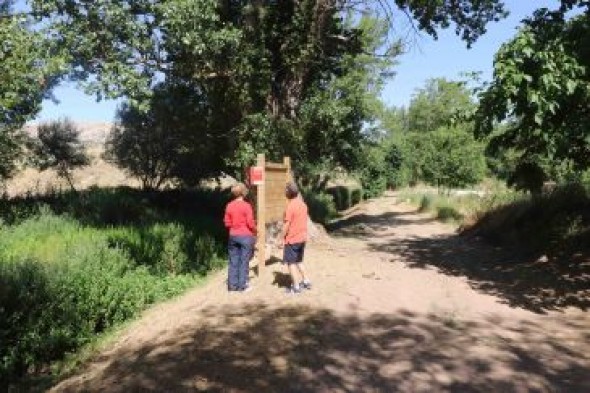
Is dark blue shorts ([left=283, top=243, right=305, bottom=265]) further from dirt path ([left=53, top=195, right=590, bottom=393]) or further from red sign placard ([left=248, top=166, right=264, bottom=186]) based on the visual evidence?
red sign placard ([left=248, top=166, right=264, bottom=186])

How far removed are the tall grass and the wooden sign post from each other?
2.20m

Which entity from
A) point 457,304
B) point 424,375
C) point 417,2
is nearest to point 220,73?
point 417,2

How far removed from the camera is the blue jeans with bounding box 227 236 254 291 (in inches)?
436

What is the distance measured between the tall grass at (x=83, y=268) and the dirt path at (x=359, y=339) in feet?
2.52

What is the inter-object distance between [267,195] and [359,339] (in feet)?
15.0

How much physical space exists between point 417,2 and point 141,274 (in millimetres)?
9579

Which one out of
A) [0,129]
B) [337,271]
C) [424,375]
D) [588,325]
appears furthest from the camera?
[0,129]

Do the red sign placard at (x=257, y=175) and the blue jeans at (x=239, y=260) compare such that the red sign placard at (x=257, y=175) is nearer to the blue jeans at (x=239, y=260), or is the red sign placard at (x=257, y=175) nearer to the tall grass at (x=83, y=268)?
the blue jeans at (x=239, y=260)

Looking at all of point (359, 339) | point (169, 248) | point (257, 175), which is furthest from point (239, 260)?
point (169, 248)

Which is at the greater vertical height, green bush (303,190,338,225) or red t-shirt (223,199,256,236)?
red t-shirt (223,199,256,236)

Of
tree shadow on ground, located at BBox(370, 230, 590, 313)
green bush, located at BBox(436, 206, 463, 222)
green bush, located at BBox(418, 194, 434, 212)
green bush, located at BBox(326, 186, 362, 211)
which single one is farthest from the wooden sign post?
green bush, located at BBox(326, 186, 362, 211)

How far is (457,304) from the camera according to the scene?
36.0 ft

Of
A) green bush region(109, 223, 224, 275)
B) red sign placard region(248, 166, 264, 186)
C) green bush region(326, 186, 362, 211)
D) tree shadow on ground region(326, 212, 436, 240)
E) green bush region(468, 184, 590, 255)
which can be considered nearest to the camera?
red sign placard region(248, 166, 264, 186)

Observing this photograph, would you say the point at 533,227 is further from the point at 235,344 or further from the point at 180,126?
the point at 235,344
